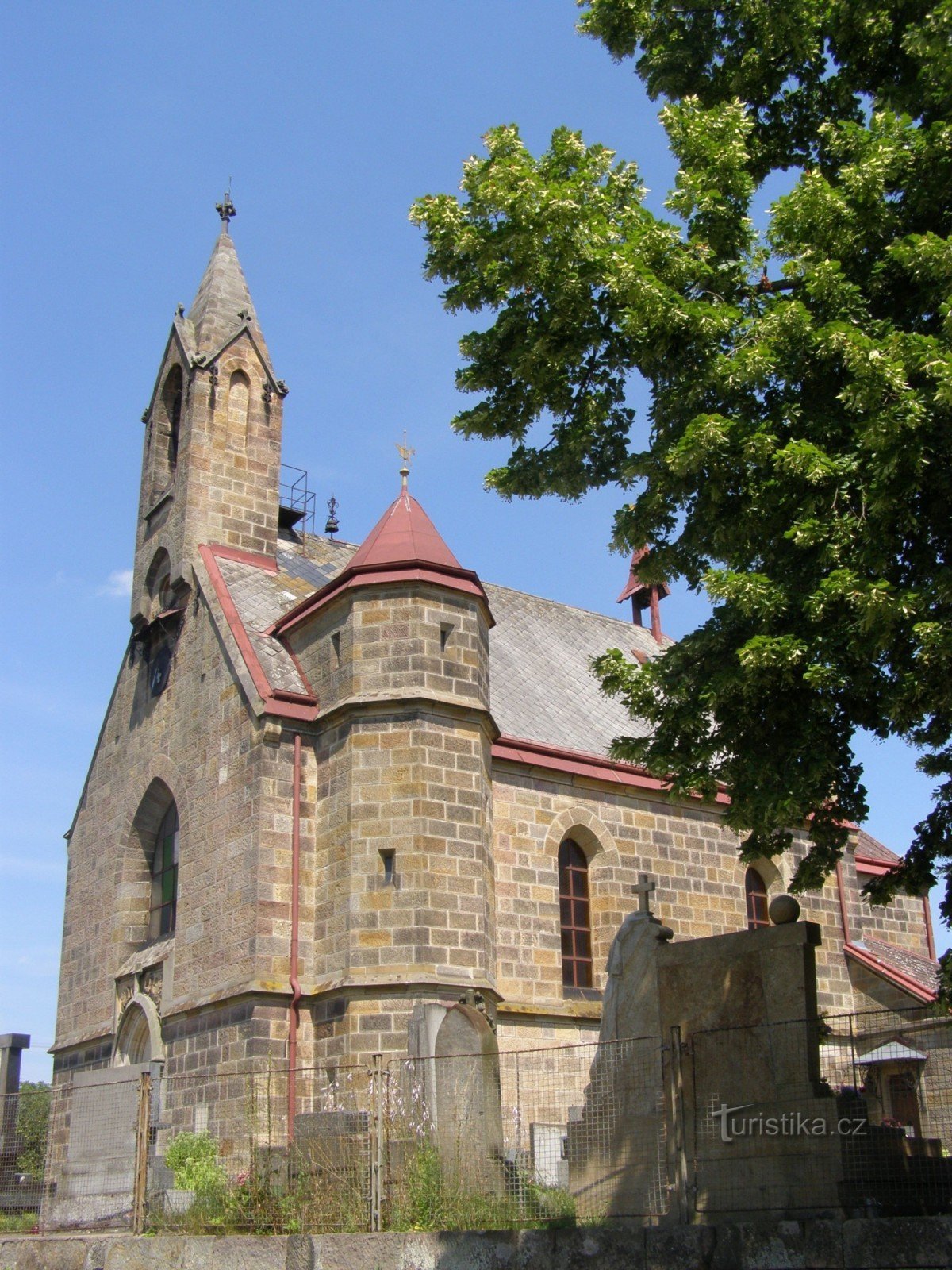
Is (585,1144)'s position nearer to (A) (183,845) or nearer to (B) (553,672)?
(A) (183,845)

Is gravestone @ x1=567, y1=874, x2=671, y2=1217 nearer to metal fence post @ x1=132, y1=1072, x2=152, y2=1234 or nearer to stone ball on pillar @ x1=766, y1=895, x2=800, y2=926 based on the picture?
stone ball on pillar @ x1=766, y1=895, x2=800, y2=926

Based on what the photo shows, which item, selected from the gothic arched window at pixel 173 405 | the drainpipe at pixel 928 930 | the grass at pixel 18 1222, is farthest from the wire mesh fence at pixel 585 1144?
the drainpipe at pixel 928 930

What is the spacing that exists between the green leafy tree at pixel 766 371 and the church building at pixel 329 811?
5.51 feet

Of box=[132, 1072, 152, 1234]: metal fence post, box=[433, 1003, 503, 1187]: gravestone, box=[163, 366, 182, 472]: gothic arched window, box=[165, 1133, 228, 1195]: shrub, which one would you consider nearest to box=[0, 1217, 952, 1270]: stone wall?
box=[132, 1072, 152, 1234]: metal fence post

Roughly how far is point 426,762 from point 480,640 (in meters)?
2.14

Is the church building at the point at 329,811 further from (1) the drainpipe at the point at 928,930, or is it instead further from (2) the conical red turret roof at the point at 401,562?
(1) the drainpipe at the point at 928,930

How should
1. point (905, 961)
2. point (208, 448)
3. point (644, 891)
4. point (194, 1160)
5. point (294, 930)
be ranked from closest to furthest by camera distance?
1. point (644, 891)
2. point (194, 1160)
3. point (294, 930)
4. point (208, 448)
5. point (905, 961)

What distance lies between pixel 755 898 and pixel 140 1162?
13.3m

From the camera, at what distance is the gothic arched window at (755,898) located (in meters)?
22.6

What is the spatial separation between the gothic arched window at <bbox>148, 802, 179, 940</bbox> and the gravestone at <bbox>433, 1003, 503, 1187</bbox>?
27.5 feet

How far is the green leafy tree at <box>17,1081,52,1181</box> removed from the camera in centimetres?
1922

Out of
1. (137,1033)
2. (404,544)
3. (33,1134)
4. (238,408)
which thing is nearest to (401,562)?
(404,544)

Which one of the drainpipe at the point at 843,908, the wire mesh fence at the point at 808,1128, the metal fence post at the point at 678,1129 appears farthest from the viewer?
the drainpipe at the point at 843,908

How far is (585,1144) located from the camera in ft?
36.9
